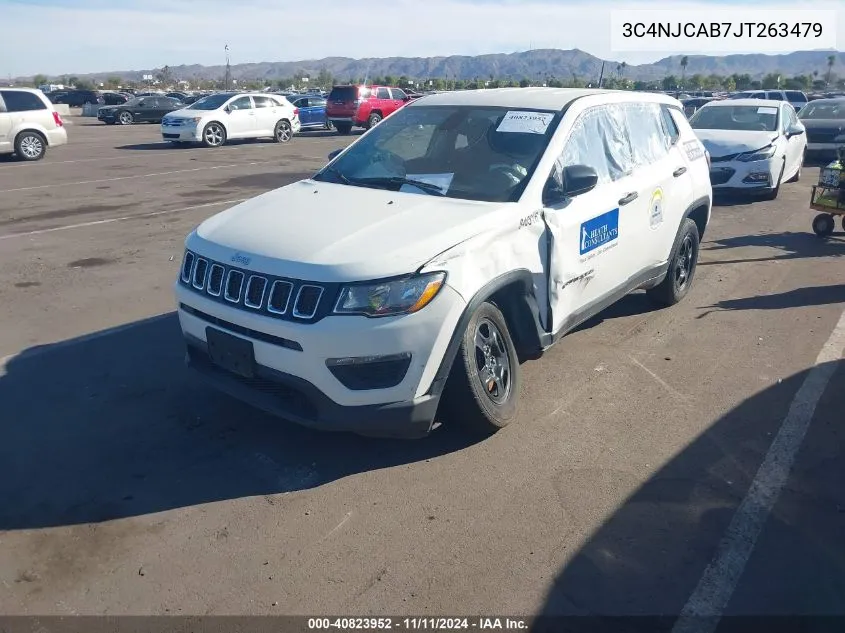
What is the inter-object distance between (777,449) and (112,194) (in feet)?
39.4

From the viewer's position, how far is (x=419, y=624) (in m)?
3.06

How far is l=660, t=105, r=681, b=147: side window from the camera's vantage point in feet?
22.1

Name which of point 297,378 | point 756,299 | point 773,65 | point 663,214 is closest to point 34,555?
point 297,378

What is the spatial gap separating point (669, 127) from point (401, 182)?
119 inches

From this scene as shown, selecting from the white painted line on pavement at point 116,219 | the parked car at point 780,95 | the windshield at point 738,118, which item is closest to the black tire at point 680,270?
the white painted line on pavement at point 116,219

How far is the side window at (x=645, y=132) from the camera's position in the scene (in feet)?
19.9

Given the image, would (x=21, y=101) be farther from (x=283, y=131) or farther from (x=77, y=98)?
(x=77, y=98)

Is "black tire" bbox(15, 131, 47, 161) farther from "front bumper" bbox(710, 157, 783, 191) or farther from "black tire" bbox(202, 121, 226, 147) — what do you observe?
"front bumper" bbox(710, 157, 783, 191)

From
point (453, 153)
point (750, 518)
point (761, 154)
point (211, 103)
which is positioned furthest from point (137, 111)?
point (750, 518)

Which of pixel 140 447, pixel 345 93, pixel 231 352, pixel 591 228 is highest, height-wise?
pixel 345 93

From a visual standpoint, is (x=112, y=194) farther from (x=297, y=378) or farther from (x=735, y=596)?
(x=735, y=596)

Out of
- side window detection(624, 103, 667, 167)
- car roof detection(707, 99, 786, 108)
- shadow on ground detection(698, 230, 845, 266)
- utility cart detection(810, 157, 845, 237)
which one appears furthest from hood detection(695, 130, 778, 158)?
side window detection(624, 103, 667, 167)

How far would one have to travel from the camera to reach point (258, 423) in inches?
185

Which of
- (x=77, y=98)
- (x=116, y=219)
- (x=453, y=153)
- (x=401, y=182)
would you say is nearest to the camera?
(x=401, y=182)
